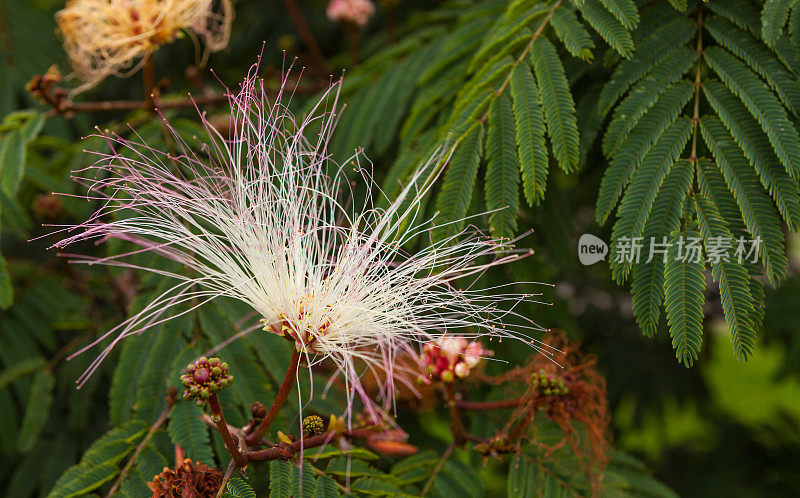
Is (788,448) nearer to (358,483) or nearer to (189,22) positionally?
(358,483)

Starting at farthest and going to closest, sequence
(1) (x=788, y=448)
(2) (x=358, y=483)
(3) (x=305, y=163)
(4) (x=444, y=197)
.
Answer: (1) (x=788, y=448)
(3) (x=305, y=163)
(4) (x=444, y=197)
(2) (x=358, y=483)

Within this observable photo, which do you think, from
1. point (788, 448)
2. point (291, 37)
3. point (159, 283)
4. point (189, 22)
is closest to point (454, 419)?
point (159, 283)

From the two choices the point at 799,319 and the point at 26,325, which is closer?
the point at 26,325

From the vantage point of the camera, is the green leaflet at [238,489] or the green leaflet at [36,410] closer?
the green leaflet at [238,489]

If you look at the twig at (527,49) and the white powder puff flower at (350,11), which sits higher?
the white powder puff flower at (350,11)

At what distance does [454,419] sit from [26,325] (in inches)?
92.6

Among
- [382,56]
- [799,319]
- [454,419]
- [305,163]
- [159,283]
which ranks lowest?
[799,319]

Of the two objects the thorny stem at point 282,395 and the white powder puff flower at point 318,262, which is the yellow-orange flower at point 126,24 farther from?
the thorny stem at point 282,395

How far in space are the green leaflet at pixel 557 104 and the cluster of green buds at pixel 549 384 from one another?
2.29 feet

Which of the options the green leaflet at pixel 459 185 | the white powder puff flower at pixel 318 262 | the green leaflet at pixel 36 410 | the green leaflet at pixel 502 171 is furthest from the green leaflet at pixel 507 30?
the green leaflet at pixel 36 410

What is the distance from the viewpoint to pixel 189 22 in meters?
3.02

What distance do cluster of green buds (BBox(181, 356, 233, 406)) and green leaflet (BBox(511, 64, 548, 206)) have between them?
1.09 metres

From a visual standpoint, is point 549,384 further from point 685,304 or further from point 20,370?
point 20,370

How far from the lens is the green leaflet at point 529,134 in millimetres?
2100
